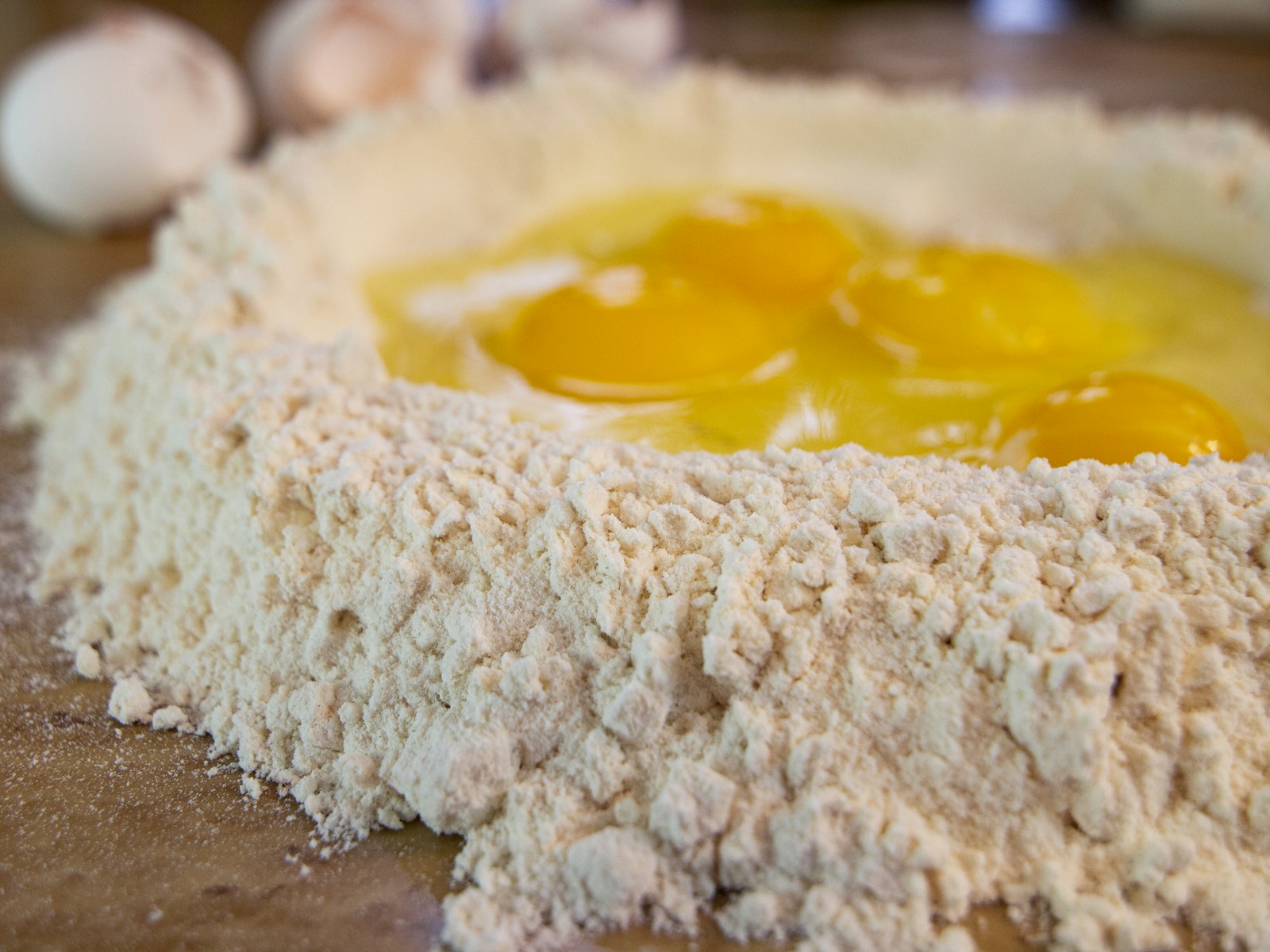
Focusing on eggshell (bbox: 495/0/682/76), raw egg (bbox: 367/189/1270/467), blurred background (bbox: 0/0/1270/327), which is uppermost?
eggshell (bbox: 495/0/682/76)

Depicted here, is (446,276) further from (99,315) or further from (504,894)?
(504,894)

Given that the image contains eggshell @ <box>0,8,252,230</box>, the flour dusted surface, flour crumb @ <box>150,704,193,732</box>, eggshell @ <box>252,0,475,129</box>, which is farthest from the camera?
eggshell @ <box>252,0,475,129</box>

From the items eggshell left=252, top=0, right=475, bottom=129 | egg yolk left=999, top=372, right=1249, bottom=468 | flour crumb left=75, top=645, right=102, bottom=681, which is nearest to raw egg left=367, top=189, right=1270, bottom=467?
egg yolk left=999, top=372, right=1249, bottom=468

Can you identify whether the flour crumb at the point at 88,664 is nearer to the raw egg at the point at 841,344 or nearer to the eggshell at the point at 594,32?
the raw egg at the point at 841,344

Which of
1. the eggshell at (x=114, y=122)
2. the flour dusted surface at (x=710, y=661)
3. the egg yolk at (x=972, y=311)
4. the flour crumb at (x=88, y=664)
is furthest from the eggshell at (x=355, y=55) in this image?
the flour crumb at (x=88, y=664)

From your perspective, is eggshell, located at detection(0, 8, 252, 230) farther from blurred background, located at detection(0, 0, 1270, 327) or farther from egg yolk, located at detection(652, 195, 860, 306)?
egg yolk, located at detection(652, 195, 860, 306)
